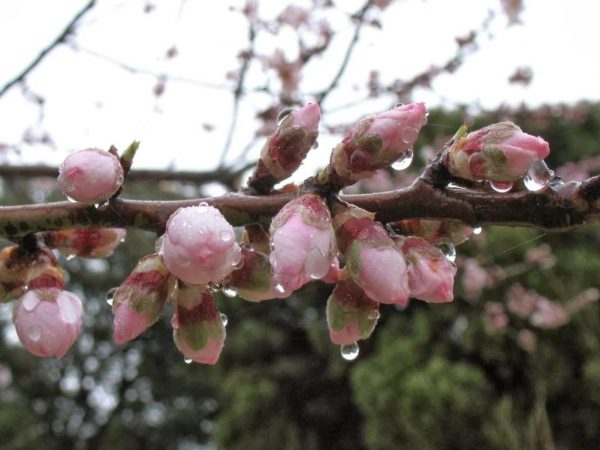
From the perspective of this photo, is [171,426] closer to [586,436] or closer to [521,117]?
[586,436]

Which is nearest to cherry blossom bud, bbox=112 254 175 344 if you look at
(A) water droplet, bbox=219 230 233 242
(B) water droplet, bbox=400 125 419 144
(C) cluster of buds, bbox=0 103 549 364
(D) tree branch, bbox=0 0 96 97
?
(C) cluster of buds, bbox=0 103 549 364

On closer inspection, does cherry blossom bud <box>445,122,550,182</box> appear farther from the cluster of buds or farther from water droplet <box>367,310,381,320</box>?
water droplet <box>367,310,381,320</box>

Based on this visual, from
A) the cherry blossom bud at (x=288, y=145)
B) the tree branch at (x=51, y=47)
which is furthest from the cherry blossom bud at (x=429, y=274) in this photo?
the tree branch at (x=51, y=47)

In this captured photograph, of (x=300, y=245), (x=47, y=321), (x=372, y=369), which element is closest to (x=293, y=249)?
(x=300, y=245)

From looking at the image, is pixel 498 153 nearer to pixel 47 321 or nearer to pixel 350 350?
pixel 350 350

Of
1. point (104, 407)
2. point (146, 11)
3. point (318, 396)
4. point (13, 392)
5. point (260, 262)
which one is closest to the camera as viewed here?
point (260, 262)

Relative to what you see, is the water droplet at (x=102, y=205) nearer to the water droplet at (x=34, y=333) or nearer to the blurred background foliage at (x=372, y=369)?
the water droplet at (x=34, y=333)

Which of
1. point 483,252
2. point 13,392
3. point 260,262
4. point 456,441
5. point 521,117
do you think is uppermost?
point 260,262

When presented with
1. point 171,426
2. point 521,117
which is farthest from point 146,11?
point 171,426
